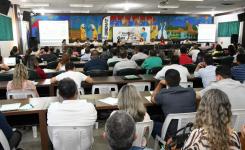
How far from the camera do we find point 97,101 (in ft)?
10.3

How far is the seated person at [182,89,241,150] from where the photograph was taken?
165 cm

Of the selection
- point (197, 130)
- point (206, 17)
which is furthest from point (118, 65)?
point (206, 17)

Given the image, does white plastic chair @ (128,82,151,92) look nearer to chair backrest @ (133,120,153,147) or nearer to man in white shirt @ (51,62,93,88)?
man in white shirt @ (51,62,93,88)

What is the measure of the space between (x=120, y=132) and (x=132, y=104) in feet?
2.81

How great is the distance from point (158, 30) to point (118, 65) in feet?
37.6

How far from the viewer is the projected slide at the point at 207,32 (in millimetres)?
16062

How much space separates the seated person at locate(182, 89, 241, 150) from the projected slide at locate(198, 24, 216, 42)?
15.4 metres

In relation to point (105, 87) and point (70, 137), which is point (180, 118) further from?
point (105, 87)

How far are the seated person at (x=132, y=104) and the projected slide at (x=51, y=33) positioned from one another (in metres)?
13.0

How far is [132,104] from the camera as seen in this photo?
7.48 feet

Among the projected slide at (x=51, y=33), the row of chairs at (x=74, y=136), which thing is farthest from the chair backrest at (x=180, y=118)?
the projected slide at (x=51, y=33)

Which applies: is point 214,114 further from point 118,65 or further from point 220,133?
point 118,65

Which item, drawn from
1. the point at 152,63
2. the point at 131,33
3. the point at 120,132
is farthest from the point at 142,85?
the point at 131,33

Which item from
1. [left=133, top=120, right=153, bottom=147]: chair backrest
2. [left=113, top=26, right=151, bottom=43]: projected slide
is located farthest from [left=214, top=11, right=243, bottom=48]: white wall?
[left=133, top=120, right=153, bottom=147]: chair backrest
